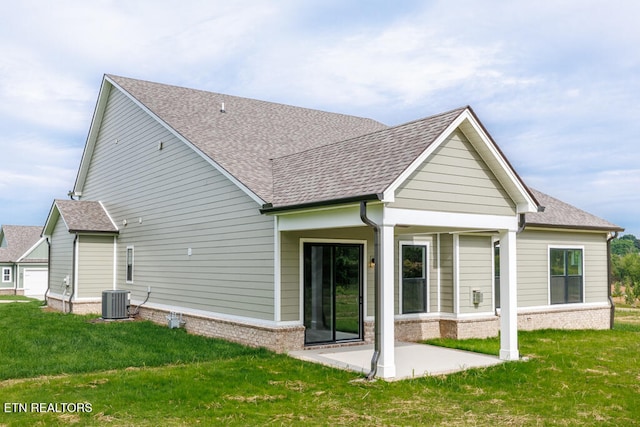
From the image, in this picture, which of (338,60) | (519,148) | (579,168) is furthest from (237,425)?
(579,168)

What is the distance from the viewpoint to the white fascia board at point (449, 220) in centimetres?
993

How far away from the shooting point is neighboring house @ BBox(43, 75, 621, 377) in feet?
35.1

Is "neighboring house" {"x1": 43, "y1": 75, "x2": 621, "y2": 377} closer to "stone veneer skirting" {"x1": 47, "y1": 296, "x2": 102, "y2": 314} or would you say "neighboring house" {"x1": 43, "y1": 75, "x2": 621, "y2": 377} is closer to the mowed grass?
"stone veneer skirting" {"x1": 47, "y1": 296, "x2": 102, "y2": 314}

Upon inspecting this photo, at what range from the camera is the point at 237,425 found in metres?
7.16

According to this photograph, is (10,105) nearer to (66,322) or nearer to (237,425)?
(66,322)

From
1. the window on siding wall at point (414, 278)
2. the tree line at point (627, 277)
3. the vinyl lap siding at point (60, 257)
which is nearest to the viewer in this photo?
the window on siding wall at point (414, 278)

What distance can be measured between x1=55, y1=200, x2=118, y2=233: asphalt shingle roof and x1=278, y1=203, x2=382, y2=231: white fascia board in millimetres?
10115

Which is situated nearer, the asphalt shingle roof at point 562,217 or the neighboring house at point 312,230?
the neighboring house at point 312,230

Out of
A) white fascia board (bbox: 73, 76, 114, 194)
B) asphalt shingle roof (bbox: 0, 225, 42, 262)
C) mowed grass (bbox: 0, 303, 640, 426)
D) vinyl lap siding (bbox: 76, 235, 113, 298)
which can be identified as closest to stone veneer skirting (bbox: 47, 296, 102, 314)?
vinyl lap siding (bbox: 76, 235, 113, 298)

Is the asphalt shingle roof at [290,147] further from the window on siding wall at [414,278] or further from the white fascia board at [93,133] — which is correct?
the window on siding wall at [414,278]

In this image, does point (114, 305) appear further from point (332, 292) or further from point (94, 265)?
point (332, 292)

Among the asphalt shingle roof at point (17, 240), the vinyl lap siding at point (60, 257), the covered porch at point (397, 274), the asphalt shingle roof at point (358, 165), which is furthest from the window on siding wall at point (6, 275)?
the covered porch at point (397, 274)

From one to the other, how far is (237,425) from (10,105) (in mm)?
21106

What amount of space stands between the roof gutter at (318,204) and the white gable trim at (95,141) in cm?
21
